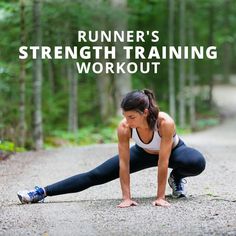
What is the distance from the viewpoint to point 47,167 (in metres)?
10.9

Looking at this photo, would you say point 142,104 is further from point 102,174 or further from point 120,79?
point 120,79

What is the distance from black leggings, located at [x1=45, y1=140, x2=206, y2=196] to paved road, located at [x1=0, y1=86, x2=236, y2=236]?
186 mm

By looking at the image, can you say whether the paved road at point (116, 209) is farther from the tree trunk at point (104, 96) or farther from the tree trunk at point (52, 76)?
the tree trunk at point (52, 76)

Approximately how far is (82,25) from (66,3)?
8.05 feet

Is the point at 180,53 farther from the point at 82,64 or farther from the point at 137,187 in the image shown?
the point at 137,187

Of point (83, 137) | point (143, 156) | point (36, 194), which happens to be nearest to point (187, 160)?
point (143, 156)

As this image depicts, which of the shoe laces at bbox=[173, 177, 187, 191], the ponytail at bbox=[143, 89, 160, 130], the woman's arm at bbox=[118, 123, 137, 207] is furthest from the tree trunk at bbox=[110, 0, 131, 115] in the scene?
the ponytail at bbox=[143, 89, 160, 130]

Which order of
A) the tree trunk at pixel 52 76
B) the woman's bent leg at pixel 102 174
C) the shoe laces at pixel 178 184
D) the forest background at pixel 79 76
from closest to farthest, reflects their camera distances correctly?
the woman's bent leg at pixel 102 174, the shoe laces at pixel 178 184, the forest background at pixel 79 76, the tree trunk at pixel 52 76

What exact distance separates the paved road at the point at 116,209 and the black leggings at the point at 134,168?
0.19 meters

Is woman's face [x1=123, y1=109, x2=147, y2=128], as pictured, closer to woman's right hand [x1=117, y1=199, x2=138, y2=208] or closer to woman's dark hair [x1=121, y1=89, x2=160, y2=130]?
woman's dark hair [x1=121, y1=89, x2=160, y2=130]

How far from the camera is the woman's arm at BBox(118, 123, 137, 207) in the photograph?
6.69 m

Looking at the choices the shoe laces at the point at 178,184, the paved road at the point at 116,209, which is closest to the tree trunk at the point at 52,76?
the paved road at the point at 116,209

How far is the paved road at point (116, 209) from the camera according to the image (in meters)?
5.73

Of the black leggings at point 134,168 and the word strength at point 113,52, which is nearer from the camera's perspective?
the black leggings at point 134,168
